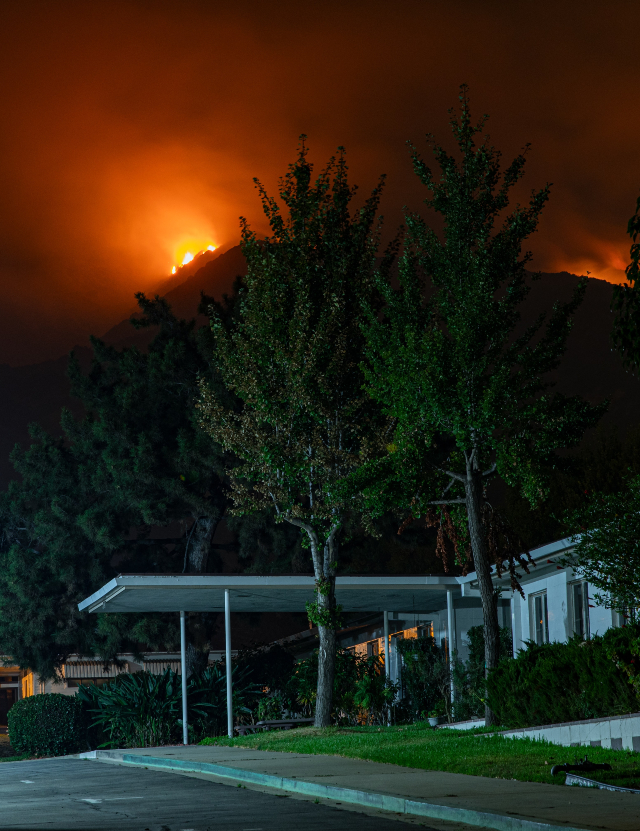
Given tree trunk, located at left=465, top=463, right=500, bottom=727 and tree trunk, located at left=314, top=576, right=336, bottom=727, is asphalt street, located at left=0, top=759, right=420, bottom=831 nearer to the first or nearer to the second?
tree trunk, located at left=465, top=463, right=500, bottom=727

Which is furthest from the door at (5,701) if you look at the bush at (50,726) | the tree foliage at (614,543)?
the tree foliage at (614,543)

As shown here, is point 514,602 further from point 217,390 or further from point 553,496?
point 553,496

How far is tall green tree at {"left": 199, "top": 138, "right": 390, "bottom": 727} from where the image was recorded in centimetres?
2383

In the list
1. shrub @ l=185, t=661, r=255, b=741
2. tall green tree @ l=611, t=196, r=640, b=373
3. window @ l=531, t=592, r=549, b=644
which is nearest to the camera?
tall green tree @ l=611, t=196, r=640, b=373

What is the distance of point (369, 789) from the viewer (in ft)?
37.8

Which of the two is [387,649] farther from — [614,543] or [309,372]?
[614,543]

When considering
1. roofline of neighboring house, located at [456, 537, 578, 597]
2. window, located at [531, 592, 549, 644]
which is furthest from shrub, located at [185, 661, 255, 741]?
window, located at [531, 592, 549, 644]

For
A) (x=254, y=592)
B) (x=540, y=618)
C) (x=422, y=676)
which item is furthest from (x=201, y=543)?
(x=540, y=618)

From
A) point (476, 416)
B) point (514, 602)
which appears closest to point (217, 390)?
point (514, 602)

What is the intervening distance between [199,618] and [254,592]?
11.6m

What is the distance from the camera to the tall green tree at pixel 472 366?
19984 mm

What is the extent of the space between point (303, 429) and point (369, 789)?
13.7 metres

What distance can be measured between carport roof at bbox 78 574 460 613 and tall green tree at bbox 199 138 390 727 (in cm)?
115

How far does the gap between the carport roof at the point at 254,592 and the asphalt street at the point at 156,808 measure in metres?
7.80
